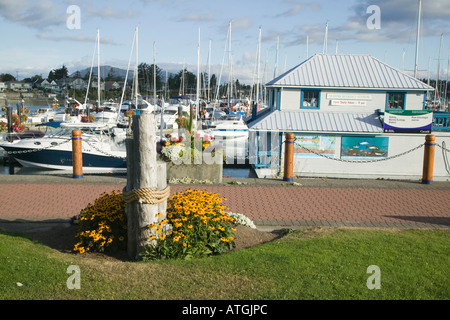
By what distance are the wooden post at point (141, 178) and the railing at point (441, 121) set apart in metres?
16.8

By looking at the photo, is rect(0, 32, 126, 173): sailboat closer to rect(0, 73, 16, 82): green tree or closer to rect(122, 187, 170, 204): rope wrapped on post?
rect(122, 187, 170, 204): rope wrapped on post

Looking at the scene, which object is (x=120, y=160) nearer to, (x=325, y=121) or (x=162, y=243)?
(x=325, y=121)

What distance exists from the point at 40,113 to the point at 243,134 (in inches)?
1249

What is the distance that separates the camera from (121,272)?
233 inches

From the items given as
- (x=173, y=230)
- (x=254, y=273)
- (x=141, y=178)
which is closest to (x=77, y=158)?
(x=141, y=178)

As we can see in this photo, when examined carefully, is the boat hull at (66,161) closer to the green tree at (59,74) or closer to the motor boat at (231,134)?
the motor boat at (231,134)

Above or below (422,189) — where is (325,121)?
above

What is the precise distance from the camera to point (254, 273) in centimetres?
586

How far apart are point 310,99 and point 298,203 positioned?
10.9 m

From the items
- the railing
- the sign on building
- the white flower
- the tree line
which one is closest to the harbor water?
the sign on building

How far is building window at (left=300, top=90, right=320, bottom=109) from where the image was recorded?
21.0 meters

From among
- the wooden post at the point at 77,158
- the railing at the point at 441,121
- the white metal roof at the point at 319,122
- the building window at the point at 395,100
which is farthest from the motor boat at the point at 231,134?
the wooden post at the point at 77,158

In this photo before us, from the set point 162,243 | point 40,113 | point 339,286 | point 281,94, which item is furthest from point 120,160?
point 40,113

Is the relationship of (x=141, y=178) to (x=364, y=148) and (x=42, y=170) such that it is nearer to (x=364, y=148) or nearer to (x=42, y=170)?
(x=364, y=148)
